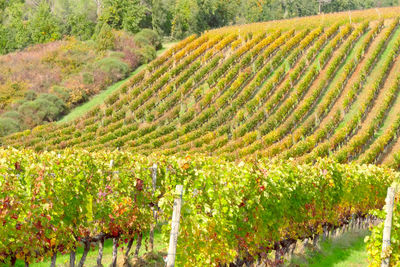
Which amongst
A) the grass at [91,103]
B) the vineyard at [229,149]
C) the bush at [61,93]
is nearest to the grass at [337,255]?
the vineyard at [229,149]

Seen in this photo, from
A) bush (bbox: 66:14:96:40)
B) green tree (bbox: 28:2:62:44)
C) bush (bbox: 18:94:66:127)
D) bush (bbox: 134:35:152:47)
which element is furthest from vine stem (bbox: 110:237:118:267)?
bush (bbox: 66:14:96:40)

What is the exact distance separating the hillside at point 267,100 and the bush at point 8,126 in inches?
70.7

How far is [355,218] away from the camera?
827 inches

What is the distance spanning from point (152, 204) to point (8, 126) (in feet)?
108

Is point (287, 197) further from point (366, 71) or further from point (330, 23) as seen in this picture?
point (330, 23)

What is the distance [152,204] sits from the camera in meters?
Answer: 16.0

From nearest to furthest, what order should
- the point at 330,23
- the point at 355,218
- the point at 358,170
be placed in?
1. the point at 358,170
2. the point at 355,218
3. the point at 330,23

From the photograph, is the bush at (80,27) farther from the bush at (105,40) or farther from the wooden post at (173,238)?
the wooden post at (173,238)

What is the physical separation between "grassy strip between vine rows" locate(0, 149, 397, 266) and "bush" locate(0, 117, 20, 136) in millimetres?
32039

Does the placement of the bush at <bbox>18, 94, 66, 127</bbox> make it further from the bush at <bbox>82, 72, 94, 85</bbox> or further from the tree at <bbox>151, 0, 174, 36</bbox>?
the tree at <bbox>151, 0, 174, 36</bbox>

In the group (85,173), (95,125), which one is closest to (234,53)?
(95,125)

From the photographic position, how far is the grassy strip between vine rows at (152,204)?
9961 mm

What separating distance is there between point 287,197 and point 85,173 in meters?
5.30

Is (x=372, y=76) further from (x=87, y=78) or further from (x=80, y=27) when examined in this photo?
(x=80, y=27)
